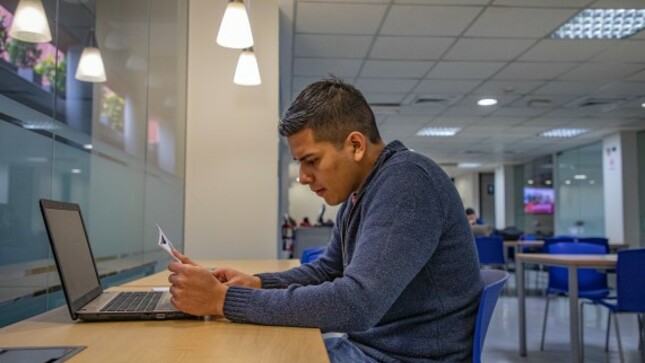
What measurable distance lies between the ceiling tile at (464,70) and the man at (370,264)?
4.17m

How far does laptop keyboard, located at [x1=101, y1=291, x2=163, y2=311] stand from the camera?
46.0 inches

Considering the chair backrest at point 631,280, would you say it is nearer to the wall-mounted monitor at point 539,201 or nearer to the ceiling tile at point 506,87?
the ceiling tile at point 506,87

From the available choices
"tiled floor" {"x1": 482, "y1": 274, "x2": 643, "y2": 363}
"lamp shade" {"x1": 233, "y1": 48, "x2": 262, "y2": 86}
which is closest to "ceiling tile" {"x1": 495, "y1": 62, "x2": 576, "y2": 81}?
"tiled floor" {"x1": 482, "y1": 274, "x2": 643, "y2": 363}

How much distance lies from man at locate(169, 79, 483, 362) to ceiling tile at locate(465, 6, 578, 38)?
3.01 m

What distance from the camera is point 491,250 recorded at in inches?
289

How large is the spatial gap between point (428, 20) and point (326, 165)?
10.2ft

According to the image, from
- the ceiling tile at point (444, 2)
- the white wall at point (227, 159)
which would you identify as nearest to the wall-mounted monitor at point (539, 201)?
the ceiling tile at point (444, 2)

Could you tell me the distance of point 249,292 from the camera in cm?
105

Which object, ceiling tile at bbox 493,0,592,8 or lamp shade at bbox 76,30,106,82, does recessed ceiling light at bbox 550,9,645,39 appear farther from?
lamp shade at bbox 76,30,106,82

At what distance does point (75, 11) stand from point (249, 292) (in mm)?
1352

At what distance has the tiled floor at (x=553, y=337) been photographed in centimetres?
390

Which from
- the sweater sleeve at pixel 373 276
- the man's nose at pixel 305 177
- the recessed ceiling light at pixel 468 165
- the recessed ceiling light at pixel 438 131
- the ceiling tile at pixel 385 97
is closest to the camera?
the sweater sleeve at pixel 373 276

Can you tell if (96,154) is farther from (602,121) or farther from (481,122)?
(602,121)

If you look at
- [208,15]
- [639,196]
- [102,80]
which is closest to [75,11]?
[102,80]
